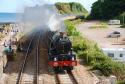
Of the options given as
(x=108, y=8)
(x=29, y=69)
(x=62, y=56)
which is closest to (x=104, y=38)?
(x=29, y=69)

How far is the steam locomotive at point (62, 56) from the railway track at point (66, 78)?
0.56m

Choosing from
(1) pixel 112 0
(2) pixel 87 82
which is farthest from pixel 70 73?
(1) pixel 112 0

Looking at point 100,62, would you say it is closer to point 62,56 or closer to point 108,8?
point 62,56

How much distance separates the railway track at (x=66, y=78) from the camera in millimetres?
26164

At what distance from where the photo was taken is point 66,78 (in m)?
27.5

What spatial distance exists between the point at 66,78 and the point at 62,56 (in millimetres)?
2401

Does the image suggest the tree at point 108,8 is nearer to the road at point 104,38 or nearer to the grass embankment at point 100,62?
the road at point 104,38

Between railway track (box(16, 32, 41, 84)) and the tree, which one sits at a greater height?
the tree

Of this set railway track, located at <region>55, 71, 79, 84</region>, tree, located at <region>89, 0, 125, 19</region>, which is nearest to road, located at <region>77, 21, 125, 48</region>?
railway track, located at <region>55, 71, 79, 84</region>

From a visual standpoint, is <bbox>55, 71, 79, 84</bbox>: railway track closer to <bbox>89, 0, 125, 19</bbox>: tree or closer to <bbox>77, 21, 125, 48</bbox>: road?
<bbox>77, 21, 125, 48</bbox>: road

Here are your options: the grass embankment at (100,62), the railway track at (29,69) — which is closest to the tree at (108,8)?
the grass embankment at (100,62)

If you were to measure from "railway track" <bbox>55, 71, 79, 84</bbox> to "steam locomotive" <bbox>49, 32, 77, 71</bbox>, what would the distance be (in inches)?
22.1

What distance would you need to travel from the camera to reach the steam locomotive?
2947 cm

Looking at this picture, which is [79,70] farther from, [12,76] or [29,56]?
[29,56]
